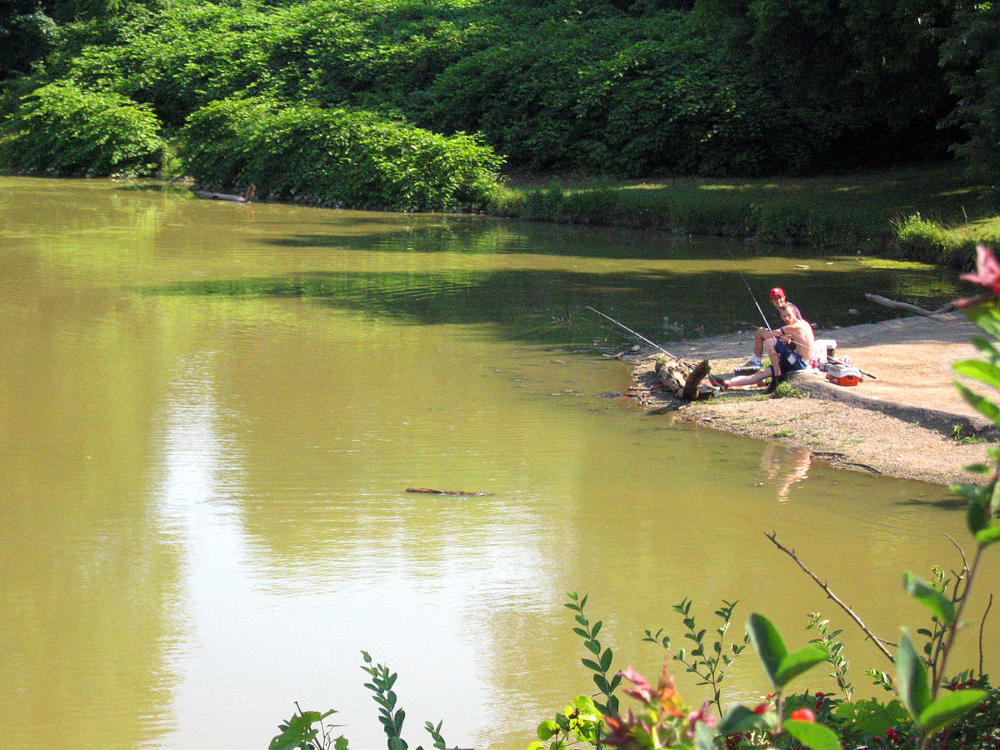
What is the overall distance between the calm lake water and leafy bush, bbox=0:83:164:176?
19.6 metres

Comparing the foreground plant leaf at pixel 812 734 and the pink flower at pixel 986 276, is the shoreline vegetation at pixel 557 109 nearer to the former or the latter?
the pink flower at pixel 986 276

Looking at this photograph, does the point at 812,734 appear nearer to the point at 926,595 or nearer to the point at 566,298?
the point at 926,595

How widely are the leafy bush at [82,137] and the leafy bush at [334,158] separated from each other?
1.97m

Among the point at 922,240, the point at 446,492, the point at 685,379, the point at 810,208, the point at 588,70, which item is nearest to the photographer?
the point at 446,492

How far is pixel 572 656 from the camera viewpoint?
18.3ft

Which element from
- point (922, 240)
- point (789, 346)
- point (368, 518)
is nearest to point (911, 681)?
point (368, 518)

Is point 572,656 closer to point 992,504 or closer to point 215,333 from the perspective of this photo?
point 992,504

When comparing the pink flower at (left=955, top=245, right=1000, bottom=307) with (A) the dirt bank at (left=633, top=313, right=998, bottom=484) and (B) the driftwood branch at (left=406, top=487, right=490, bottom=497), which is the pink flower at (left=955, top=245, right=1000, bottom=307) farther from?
(B) the driftwood branch at (left=406, top=487, right=490, bottom=497)

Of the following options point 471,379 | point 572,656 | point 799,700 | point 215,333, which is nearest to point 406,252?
point 215,333

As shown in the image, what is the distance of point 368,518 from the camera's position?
24.5 ft

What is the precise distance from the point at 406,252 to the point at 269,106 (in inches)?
578

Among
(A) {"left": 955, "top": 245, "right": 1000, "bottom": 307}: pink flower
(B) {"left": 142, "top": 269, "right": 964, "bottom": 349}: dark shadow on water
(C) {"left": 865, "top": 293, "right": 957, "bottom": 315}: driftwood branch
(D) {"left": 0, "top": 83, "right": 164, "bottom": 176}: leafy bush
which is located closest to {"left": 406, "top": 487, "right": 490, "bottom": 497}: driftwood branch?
(B) {"left": 142, "top": 269, "right": 964, "bottom": 349}: dark shadow on water

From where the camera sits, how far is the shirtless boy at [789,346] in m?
10.6

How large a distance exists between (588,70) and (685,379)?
875 inches
